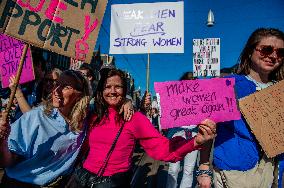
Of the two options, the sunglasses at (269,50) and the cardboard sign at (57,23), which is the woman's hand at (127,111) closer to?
the cardboard sign at (57,23)

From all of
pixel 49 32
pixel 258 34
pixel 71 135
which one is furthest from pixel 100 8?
pixel 258 34

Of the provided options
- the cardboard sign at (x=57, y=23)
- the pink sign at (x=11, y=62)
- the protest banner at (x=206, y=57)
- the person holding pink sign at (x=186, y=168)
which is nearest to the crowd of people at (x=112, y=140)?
the cardboard sign at (x=57, y=23)

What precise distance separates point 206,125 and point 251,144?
0.34 metres

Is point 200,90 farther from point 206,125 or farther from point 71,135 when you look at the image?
point 71,135

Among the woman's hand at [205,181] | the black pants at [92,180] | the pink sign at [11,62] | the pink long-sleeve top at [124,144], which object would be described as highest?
the pink sign at [11,62]

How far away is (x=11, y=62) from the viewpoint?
10.6 ft

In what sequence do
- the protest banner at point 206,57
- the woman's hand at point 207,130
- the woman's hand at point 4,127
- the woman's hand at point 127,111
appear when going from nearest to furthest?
the woman's hand at point 4,127, the woman's hand at point 207,130, the woman's hand at point 127,111, the protest banner at point 206,57

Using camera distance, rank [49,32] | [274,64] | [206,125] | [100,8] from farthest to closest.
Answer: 1. [100,8]
2. [49,32]
3. [274,64]
4. [206,125]

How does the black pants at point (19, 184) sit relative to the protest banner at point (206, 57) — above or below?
below

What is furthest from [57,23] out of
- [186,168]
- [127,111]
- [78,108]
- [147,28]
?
[186,168]

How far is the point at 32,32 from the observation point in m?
2.29

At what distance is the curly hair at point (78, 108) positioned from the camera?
7.96 feet

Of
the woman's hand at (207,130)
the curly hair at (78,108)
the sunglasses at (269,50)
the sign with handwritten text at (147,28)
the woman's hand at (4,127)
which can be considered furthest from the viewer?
the sign with handwritten text at (147,28)

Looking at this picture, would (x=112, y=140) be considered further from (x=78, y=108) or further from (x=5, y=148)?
(x=5, y=148)
